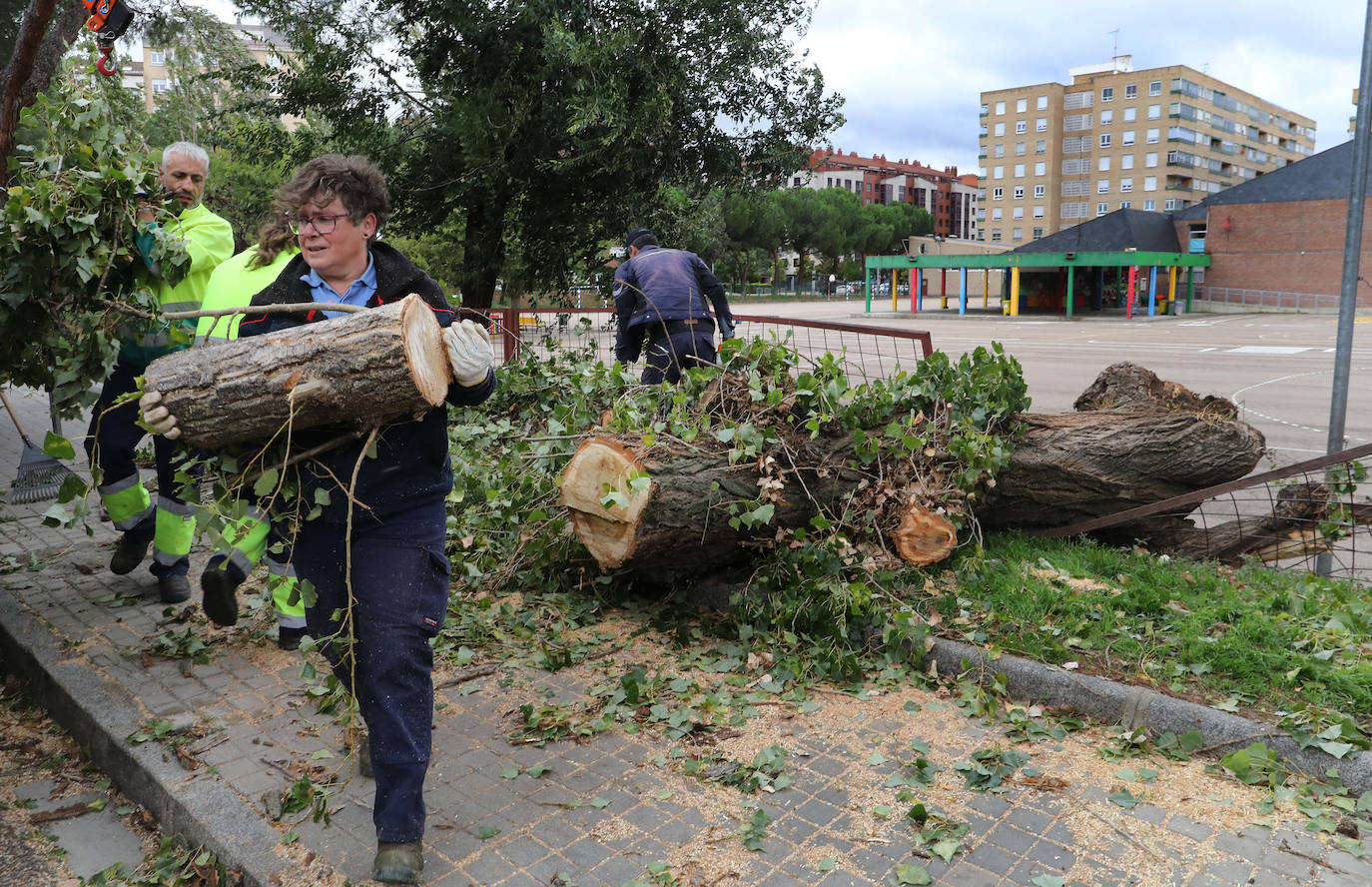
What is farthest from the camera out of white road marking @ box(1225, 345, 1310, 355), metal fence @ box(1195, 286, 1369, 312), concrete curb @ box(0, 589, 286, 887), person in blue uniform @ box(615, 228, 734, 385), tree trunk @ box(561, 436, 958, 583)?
metal fence @ box(1195, 286, 1369, 312)

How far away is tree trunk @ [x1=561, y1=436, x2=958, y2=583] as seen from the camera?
14.5 feet

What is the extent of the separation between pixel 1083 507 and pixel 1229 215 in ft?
182

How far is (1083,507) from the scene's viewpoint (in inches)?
217

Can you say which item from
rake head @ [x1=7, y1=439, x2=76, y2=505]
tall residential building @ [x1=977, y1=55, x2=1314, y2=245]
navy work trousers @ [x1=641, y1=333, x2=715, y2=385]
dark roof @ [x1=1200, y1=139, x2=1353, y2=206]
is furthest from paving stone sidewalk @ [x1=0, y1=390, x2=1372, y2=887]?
tall residential building @ [x1=977, y1=55, x2=1314, y2=245]

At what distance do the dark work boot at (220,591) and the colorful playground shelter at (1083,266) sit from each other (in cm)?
4392

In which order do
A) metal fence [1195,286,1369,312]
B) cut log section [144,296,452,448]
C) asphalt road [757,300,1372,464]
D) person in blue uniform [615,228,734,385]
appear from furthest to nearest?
metal fence [1195,286,1369,312] → asphalt road [757,300,1372,464] → person in blue uniform [615,228,734,385] → cut log section [144,296,452,448]

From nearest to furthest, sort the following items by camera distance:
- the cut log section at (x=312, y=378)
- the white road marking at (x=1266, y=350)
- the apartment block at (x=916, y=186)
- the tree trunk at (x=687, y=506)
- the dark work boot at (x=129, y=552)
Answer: the cut log section at (x=312, y=378) < the tree trunk at (x=687, y=506) < the dark work boot at (x=129, y=552) < the white road marking at (x=1266, y=350) < the apartment block at (x=916, y=186)

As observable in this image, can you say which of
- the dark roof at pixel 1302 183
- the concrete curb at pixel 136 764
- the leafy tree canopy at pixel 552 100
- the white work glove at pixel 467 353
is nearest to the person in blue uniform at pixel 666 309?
the leafy tree canopy at pixel 552 100

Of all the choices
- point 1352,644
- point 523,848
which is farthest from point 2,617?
point 1352,644

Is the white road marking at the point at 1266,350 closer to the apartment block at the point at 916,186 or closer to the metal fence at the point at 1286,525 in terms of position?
the metal fence at the point at 1286,525

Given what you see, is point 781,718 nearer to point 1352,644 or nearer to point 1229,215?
point 1352,644

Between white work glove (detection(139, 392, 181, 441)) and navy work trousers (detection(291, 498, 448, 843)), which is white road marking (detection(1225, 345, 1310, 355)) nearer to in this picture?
navy work trousers (detection(291, 498, 448, 843))

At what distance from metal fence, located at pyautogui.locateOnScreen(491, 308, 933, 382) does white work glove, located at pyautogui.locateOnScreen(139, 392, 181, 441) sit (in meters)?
3.64

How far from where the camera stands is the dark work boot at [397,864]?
272 cm
